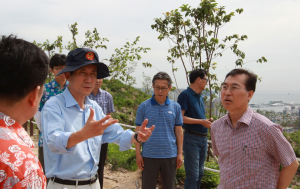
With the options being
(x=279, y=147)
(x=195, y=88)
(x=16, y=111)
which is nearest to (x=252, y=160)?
(x=279, y=147)

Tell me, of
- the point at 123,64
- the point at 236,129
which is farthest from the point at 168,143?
Answer: the point at 123,64

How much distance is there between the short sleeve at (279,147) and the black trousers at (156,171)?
1517 millimetres

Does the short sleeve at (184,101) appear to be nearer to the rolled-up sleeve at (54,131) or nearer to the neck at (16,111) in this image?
the rolled-up sleeve at (54,131)

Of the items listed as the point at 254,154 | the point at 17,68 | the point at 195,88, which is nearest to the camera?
the point at 17,68

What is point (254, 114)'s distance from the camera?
2029 mm

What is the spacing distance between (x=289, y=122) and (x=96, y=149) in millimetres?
18559

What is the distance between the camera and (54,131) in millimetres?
1578

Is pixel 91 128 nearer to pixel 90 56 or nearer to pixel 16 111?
pixel 16 111

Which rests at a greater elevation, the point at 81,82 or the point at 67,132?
the point at 81,82

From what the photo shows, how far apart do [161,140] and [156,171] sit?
16.6 inches

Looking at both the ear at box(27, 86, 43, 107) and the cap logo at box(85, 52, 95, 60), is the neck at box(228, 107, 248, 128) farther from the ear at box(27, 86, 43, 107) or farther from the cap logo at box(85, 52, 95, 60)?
the ear at box(27, 86, 43, 107)

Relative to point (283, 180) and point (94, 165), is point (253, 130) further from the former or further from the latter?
point (94, 165)

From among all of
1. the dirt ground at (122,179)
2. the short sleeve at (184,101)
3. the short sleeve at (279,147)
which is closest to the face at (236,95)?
the short sleeve at (279,147)

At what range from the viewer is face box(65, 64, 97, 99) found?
1942 millimetres
